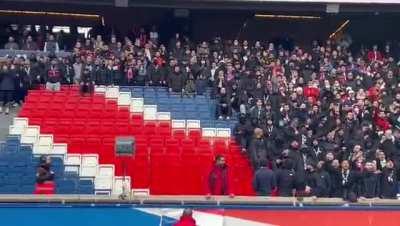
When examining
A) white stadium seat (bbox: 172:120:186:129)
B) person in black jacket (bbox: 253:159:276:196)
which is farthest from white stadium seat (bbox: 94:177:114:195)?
person in black jacket (bbox: 253:159:276:196)

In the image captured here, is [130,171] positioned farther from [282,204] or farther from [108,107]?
[282,204]

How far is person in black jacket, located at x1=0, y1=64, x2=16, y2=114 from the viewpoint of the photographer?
73.7 feet

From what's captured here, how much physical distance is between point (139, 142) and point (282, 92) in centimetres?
392

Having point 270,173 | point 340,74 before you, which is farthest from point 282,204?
point 340,74

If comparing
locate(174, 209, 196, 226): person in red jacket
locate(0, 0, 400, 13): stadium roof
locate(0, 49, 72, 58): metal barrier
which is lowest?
locate(174, 209, 196, 226): person in red jacket

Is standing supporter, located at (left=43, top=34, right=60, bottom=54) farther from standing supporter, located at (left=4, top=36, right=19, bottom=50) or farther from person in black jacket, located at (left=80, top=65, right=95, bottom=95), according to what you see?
person in black jacket, located at (left=80, top=65, right=95, bottom=95)

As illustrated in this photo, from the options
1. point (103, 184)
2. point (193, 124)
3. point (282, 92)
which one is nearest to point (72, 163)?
point (103, 184)

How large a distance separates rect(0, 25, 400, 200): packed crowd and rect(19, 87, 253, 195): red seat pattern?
0.53 meters

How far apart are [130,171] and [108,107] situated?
3.14 meters

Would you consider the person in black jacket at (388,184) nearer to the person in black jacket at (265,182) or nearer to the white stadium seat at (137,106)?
the person in black jacket at (265,182)

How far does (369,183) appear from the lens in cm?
1708

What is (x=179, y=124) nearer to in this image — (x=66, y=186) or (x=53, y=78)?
(x=53, y=78)

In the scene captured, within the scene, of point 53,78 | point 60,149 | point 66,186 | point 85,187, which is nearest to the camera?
point 66,186

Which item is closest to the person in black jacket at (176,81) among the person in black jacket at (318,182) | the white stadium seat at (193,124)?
the white stadium seat at (193,124)
